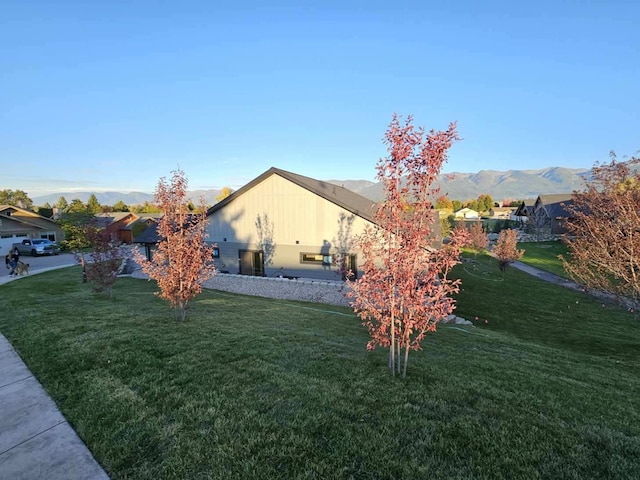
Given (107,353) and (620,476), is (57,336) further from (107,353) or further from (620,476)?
(620,476)

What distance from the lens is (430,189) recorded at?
5559 mm

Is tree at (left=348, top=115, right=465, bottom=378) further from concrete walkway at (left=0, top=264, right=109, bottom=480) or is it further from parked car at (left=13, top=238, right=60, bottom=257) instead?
parked car at (left=13, top=238, right=60, bottom=257)

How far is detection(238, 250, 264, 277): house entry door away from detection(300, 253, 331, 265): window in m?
3.21

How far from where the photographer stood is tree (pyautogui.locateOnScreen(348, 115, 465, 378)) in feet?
17.9

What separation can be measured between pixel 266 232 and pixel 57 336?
526 inches

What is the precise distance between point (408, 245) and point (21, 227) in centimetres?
5267


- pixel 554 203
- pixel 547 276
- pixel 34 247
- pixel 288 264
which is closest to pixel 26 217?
pixel 34 247

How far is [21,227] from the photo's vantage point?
39.5 metres

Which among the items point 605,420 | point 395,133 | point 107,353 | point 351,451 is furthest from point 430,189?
point 107,353

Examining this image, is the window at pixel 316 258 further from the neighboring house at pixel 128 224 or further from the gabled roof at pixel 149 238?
the neighboring house at pixel 128 224

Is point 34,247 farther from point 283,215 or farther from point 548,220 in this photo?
point 548,220

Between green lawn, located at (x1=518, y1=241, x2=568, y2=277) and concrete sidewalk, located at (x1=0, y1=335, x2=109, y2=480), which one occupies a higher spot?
concrete sidewalk, located at (x1=0, y1=335, x2=109, y2=480)

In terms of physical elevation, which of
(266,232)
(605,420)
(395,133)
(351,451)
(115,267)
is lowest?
(605,420)

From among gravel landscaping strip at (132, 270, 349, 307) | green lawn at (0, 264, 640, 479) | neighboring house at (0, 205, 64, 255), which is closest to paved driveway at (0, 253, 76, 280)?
neighboring house at (0, 205, 64, 255)
